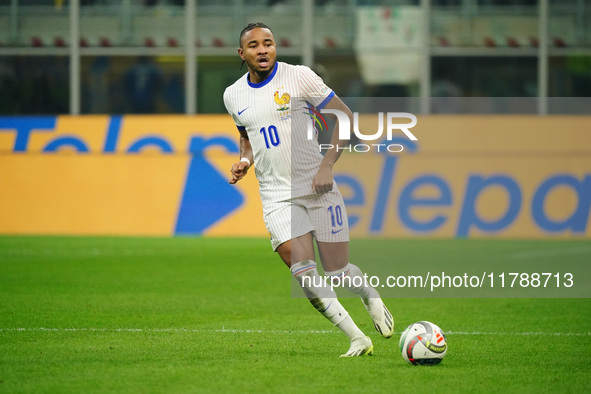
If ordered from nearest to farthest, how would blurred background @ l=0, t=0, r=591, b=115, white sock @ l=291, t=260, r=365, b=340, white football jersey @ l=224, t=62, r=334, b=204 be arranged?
white sock @ l=291, t=260, r=365, b=340
white football jersey @ l=224, t=62, r=334, b=204
blurred background @ l=0, t=0, r=591, b=115

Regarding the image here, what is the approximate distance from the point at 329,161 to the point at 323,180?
5.3 inches

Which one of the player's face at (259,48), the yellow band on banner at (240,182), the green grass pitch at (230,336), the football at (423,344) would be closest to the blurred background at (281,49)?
the yellow band on banner at (240,182)

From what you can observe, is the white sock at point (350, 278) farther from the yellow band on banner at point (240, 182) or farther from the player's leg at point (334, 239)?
the yellow band on banner at point (240, 182)

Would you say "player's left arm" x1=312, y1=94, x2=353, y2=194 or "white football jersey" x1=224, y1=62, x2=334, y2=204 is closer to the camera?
"player's left arm" x1=312, y1=94, x2=353, y2=194

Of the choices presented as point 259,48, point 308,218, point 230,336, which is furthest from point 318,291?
point 259,48

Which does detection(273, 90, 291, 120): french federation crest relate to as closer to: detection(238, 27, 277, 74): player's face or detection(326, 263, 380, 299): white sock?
detection(238, 27, 277, 74): player's face

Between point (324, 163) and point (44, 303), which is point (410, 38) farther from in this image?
point (324, 163)

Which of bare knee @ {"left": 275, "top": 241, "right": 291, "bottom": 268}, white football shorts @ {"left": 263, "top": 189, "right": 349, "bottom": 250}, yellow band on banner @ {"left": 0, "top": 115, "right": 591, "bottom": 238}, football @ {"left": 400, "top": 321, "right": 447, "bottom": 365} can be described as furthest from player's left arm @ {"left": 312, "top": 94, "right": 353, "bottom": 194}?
yellow band on banner @ {"left": 0, "top": 115, "right": 591, "bottom": 238}

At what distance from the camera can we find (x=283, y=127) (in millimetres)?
6391

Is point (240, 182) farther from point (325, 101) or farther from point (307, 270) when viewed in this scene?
point (307, 270)

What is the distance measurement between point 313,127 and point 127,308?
327 centimetres

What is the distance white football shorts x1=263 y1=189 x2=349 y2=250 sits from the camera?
20.7 feet

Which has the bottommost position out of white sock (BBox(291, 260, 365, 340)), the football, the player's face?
the football

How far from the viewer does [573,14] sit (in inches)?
715
